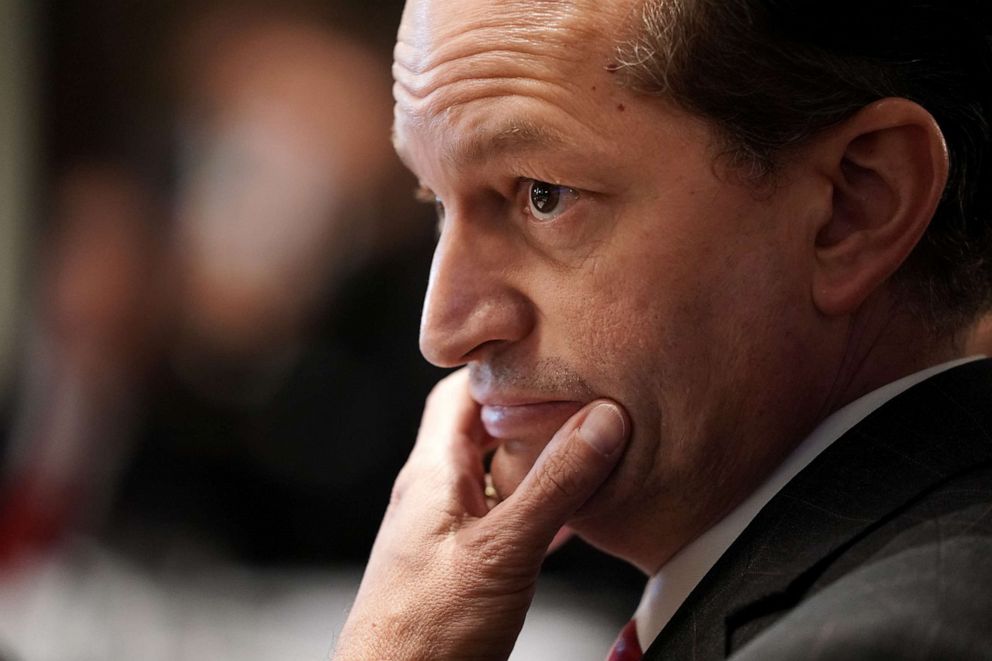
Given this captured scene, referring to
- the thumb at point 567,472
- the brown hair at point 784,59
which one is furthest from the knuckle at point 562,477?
the brown hair at point 784,59

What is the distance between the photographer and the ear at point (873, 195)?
1272mm

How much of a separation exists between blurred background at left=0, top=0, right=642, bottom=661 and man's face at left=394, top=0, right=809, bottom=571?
7.02 feet

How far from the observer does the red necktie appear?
1.47 meters

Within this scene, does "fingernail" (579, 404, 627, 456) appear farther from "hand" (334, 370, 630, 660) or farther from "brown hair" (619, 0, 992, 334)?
"brown hair" (619, 0, 992, 334)

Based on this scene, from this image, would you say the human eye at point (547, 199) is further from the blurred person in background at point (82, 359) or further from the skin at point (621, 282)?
the blurred person in background at point (82, 359)

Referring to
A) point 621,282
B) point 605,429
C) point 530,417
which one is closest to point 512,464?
point 530,417

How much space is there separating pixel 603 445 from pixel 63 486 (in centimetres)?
302

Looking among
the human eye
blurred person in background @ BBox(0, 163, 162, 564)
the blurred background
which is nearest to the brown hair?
the human eye

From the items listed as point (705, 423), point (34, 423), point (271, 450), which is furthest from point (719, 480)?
point (34, 423)

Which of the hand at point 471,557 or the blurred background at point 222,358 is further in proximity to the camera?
the blurred background at point 222,358

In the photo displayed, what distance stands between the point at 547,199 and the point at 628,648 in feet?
1.78

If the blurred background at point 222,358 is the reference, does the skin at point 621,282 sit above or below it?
above

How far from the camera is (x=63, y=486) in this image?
3.93m

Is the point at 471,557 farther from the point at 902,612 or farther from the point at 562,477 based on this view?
the point at 902,612
